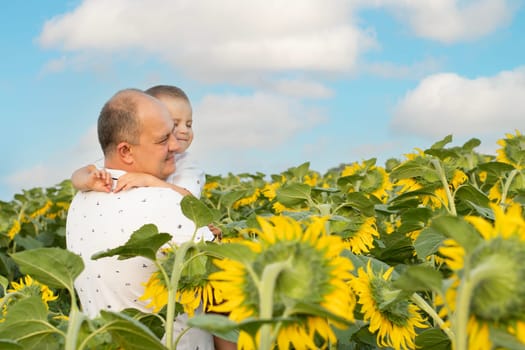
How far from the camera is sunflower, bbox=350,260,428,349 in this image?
5.68 feet

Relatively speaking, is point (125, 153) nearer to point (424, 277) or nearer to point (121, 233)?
point (121, 233)

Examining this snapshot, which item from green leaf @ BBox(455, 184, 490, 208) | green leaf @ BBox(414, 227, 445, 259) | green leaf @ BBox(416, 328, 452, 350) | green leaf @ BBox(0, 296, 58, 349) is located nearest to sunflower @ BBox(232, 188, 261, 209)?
green leaf @ BBox(455, 184, 490, 208)

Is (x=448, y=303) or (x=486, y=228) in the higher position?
(x=486, y=228)

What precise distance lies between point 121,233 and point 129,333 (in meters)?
1.03

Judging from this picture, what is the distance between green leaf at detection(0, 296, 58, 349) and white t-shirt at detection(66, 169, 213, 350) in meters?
0.77

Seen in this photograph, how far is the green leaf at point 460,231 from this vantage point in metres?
1.04

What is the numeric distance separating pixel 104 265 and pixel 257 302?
122 centimetres

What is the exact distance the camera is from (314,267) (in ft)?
3.75

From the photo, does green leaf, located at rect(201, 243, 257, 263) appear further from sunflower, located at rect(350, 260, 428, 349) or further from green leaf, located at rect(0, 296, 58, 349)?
sunflower, located at rect(350, 260, 428, 349)

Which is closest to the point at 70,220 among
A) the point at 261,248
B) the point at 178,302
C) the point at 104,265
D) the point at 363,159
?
the point at 104,265

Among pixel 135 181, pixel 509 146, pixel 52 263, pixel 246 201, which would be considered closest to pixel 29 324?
pixel 52 263

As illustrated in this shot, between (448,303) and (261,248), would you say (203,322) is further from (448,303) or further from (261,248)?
(448,303)

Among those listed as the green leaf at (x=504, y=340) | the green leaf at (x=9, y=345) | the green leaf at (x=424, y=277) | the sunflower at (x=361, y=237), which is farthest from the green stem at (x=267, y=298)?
the sunflower at (x=361, y=237)

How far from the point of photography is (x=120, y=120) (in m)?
2.41
